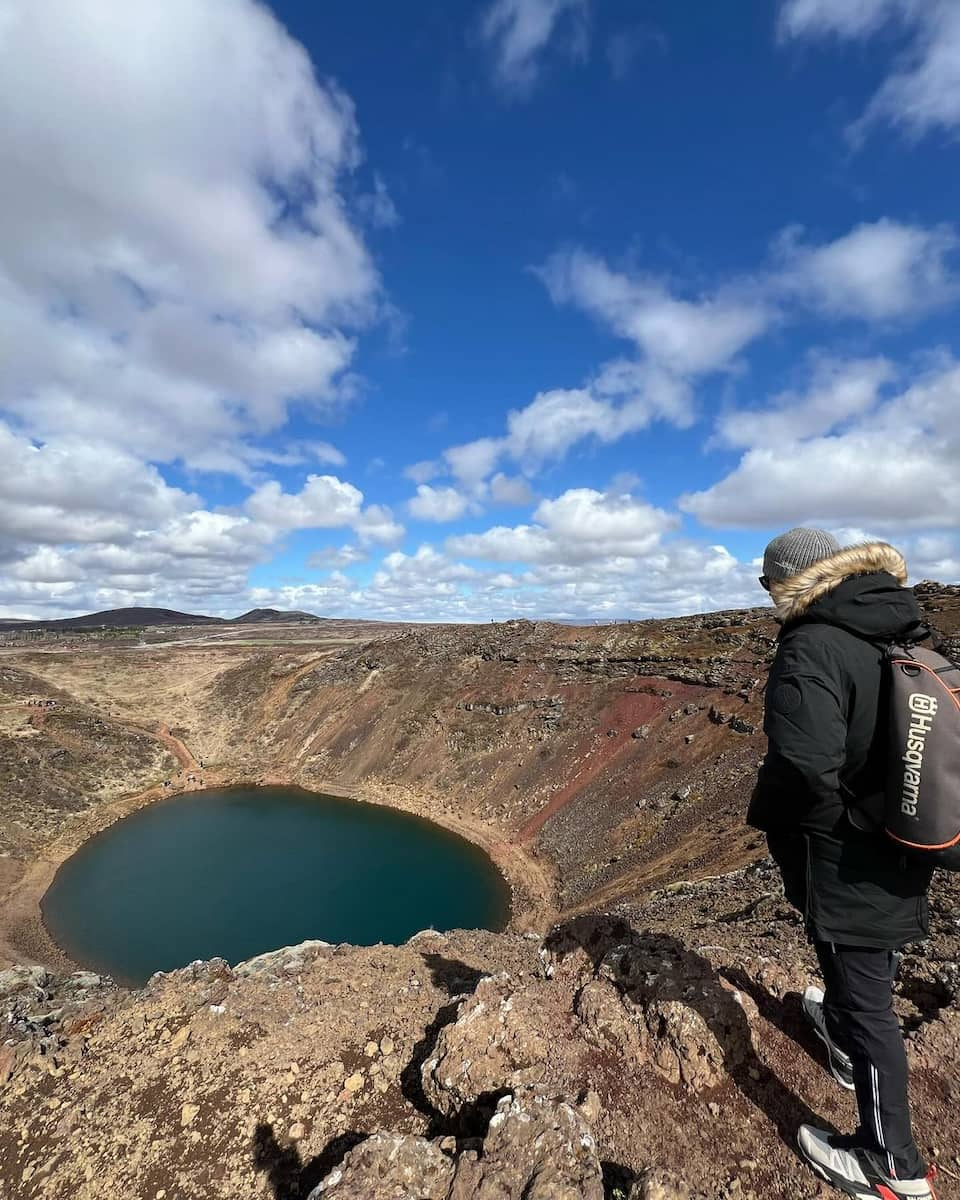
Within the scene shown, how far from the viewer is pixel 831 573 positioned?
3.83m

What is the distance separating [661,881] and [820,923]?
22.0m

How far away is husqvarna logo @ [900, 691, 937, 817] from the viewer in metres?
3.30

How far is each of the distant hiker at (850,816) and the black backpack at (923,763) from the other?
0.51 ft

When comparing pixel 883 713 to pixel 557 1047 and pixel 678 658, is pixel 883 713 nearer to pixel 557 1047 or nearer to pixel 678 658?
pixel 557 1047

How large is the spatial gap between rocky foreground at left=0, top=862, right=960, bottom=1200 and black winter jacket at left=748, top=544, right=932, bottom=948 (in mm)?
1944

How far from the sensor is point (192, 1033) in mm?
6957

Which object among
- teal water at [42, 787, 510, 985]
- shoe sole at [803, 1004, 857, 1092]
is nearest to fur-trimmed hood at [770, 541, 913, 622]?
shoe sole at [803, 1004, 857, 1092]

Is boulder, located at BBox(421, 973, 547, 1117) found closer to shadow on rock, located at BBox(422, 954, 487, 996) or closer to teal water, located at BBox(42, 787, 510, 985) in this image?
shadow on rock, located at BBox(422, 954, 487, 996)

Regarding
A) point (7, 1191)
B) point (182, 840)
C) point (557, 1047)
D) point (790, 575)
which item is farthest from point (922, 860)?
point (182, 840)

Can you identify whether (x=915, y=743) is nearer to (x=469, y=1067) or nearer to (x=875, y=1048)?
(x=875, y=1048)

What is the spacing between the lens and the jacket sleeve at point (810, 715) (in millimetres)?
3533

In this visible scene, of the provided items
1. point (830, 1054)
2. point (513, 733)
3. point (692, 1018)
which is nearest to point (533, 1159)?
point (692, 1018)

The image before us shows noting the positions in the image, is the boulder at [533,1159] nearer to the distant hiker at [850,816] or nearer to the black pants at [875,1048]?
the distant hiker at [850,816]

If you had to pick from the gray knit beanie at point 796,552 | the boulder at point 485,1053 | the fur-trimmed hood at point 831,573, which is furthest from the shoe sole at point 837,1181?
the gray knit beanie at point 796,552
